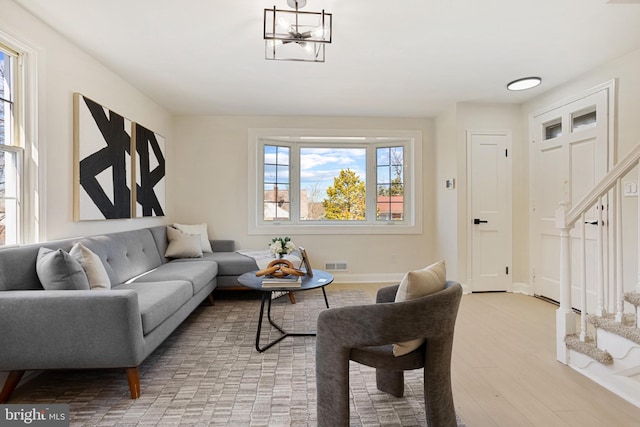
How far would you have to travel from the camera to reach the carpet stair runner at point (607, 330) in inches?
69.0

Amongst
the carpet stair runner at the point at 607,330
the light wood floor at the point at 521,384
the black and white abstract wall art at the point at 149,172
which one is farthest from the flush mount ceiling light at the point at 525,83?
the black and white abstract wall art at the point at 149,172

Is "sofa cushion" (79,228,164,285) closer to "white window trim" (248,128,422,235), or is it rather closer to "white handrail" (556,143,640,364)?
"white window trim" (248,128,422,235)

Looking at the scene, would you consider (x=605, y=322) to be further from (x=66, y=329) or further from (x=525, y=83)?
(x=66, y=329)

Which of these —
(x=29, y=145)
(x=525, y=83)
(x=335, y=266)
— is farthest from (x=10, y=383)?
(x=525, y=83)

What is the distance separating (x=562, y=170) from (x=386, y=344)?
3223mm

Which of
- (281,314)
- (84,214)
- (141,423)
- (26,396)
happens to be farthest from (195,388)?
(84,214)

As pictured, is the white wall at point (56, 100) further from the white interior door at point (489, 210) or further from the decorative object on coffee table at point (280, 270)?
the white interior door at point (489, 210)

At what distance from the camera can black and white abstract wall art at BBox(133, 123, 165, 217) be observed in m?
3.32

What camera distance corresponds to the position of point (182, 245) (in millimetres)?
3584

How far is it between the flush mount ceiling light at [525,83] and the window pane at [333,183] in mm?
2000

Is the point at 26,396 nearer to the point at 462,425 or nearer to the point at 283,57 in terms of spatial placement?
the point at 462,425

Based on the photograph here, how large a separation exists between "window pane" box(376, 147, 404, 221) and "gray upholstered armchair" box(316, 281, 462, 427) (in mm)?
3234

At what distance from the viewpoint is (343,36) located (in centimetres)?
234

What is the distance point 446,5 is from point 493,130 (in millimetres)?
2352
